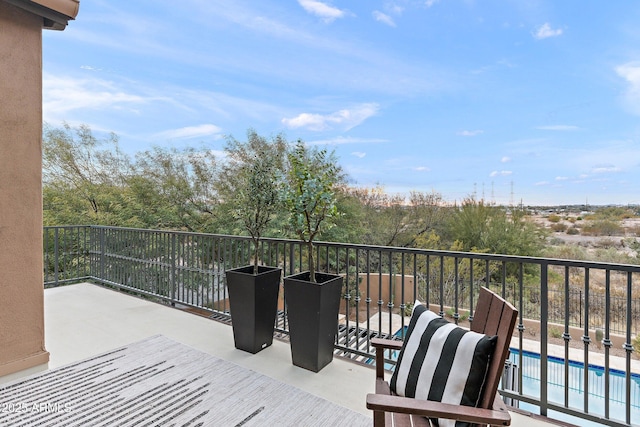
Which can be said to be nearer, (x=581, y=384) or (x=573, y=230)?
(x=581, y=384)

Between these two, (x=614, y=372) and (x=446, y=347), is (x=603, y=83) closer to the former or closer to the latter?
(x=614, y=372)

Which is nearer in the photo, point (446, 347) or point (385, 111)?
point (446, 347)

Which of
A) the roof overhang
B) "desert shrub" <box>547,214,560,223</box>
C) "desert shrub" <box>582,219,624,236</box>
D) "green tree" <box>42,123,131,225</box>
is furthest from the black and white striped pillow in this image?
"desert shrub" <box>547,214,560,223</box>

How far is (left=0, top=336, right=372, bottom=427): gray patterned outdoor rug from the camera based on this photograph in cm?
210

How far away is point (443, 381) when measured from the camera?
144 centimetres

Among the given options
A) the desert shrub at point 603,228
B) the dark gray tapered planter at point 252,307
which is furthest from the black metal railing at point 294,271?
the desert shrub at point 603,228

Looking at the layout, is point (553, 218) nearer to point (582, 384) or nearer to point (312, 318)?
point (582, 384)

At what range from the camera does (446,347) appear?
150 cm

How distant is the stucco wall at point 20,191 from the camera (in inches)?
104

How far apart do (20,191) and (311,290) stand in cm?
244

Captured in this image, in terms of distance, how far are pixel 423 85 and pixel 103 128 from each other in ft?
41.5

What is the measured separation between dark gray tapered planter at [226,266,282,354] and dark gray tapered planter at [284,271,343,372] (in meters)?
0.32

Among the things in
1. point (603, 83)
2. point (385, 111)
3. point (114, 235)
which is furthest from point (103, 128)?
point (603, 83)

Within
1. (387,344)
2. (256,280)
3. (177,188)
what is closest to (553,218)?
(177,188)
